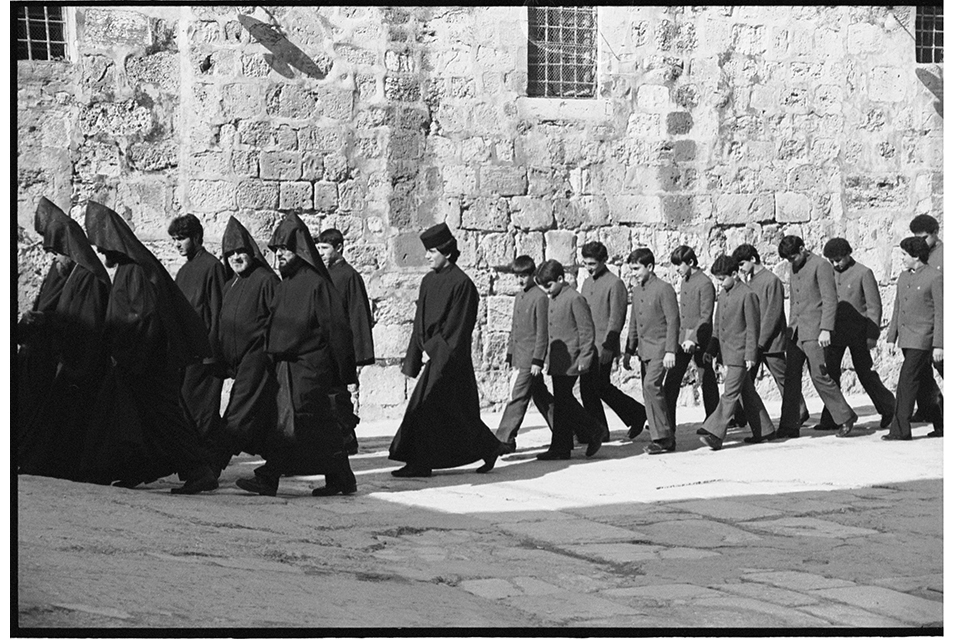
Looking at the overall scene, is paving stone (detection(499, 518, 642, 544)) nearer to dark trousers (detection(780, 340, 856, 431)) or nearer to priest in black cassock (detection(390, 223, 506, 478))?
priest in black cassock (detection(390, 223, 506, 478))

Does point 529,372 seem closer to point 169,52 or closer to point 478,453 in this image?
point 478,453

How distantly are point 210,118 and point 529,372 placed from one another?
431 cm

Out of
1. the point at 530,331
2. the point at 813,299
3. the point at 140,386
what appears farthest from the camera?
the point at 813,299

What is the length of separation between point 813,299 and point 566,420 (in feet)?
8.48

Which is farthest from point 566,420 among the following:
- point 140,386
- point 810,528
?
point 140,386

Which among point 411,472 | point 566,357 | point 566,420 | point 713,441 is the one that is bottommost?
point 411,472

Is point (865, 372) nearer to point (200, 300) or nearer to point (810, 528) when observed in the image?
point (810, 528)

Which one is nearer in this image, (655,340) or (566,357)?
(566,357)

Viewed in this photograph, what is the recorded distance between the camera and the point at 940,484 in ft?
31.0

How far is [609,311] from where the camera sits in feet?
39.2

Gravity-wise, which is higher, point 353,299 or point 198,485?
point 353,299

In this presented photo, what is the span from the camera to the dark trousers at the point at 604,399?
11523 mm

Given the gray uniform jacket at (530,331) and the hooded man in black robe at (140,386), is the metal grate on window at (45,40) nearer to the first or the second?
the hooded man in black robe at (140,386)

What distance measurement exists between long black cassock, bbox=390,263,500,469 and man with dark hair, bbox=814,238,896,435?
352 centimetres
